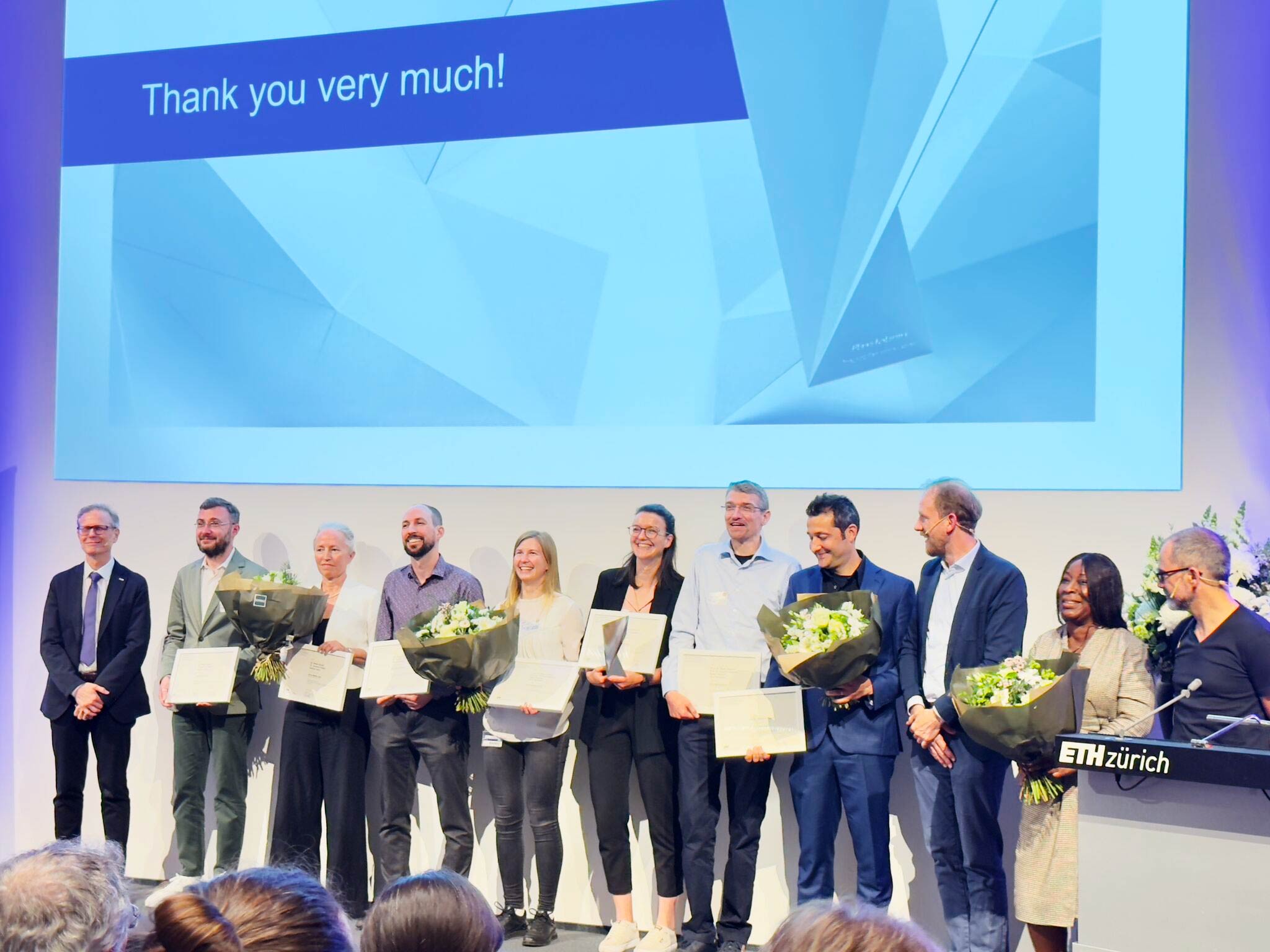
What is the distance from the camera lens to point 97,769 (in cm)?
524

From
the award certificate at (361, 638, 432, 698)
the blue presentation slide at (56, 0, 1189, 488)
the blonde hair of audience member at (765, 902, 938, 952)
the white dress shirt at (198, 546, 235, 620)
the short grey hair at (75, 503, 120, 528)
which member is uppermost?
the blue presentation slide at (56, 0, 1189, 488)

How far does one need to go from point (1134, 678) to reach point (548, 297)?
262 cm

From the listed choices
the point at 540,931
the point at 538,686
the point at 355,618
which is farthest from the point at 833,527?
the point at 355,618

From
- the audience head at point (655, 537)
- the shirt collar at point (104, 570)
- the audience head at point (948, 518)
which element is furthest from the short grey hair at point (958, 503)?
the shirt collar at point (104, 570)

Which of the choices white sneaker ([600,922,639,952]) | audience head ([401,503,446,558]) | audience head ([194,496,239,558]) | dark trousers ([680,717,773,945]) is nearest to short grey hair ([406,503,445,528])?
audience head ([401,503,446,558])

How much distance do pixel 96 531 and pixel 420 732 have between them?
1669 mm

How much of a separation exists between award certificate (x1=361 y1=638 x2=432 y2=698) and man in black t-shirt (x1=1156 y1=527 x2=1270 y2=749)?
2.57 meters

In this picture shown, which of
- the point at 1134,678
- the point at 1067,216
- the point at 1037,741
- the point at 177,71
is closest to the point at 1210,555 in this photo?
the point at 1134,678

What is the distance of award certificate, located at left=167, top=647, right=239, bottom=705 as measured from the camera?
197 inches

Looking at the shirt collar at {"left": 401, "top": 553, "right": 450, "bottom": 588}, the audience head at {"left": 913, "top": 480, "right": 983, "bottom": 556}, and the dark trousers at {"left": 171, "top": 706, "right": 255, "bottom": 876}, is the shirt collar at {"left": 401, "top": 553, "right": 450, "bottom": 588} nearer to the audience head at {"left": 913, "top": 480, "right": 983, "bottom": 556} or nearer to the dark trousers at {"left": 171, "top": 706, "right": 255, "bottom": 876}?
the dark trousers at {"left": 171, "top": 706, "right": 255, "bottom": 876}

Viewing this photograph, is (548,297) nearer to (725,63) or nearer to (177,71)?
(725,63)

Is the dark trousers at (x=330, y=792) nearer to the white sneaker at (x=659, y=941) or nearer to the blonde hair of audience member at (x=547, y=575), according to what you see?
the blonde hair of audience member at (x=547, y=575)

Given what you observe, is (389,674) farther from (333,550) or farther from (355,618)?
(333,550)

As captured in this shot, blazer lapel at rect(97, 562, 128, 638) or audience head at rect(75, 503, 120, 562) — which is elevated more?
audience head at rect(75, 503, 120, 562)
